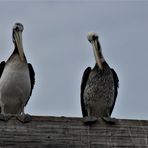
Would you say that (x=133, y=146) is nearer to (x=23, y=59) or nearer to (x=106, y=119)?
(x=106, y=119)

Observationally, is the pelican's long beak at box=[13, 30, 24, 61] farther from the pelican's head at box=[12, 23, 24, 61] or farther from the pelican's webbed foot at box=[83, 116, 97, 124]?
the pelican's webbed foot at box=[83, 116, 97, 124]

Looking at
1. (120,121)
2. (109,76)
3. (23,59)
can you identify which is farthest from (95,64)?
(120,121)

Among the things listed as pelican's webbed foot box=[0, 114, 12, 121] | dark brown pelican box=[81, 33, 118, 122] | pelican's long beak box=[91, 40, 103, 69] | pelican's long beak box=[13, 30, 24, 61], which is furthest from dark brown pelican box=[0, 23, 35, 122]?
pelican's webbed foot box=[0, 114, 12, 121]

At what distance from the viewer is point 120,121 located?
245 inches

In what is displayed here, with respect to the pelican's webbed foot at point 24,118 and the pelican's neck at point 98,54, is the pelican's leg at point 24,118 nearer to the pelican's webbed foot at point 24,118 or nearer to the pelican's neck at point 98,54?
the pelican's webbed foot at point 24,118

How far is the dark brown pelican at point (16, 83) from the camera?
9.77 m

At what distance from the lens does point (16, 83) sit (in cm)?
977

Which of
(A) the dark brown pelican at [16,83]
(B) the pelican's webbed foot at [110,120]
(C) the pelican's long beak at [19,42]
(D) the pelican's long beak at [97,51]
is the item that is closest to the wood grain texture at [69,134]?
(B) the pelican's webbed foot at [110,120]

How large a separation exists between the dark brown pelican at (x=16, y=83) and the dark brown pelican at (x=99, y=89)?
96 cm

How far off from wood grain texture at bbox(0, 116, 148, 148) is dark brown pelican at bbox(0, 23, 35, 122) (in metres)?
3.67

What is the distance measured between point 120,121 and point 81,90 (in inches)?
163

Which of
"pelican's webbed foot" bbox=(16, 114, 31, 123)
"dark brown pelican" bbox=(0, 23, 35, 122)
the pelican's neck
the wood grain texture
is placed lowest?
the wood grain texture

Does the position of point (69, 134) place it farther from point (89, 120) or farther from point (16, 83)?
point (16, 83)

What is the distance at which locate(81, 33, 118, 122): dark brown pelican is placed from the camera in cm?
1010
